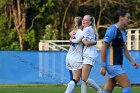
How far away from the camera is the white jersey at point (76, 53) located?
1170cm

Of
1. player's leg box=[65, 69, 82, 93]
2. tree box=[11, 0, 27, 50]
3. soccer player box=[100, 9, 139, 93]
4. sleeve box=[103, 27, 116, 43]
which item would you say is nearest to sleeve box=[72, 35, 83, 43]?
player's leg box=[65, 69, 82, 93]

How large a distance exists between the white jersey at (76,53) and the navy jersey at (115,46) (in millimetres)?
Result: 2246

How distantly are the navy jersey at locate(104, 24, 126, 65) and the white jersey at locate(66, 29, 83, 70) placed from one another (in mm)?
2246

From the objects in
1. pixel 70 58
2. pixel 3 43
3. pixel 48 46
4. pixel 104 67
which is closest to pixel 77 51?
pixel 70 58

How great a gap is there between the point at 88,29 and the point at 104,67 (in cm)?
248

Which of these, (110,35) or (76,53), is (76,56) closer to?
(76,53)

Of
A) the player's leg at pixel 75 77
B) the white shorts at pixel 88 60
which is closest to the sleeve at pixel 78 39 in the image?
the white shorts at pixel 88 60

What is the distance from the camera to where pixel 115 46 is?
9.46m

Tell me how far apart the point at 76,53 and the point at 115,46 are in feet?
8.08

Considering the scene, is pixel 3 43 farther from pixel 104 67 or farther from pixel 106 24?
pixel 104 67

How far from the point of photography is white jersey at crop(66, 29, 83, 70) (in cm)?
1170

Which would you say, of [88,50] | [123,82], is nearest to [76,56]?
[88,50]

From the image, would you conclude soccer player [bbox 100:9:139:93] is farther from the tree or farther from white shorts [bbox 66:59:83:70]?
the tree

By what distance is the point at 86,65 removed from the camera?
11.5 metres
